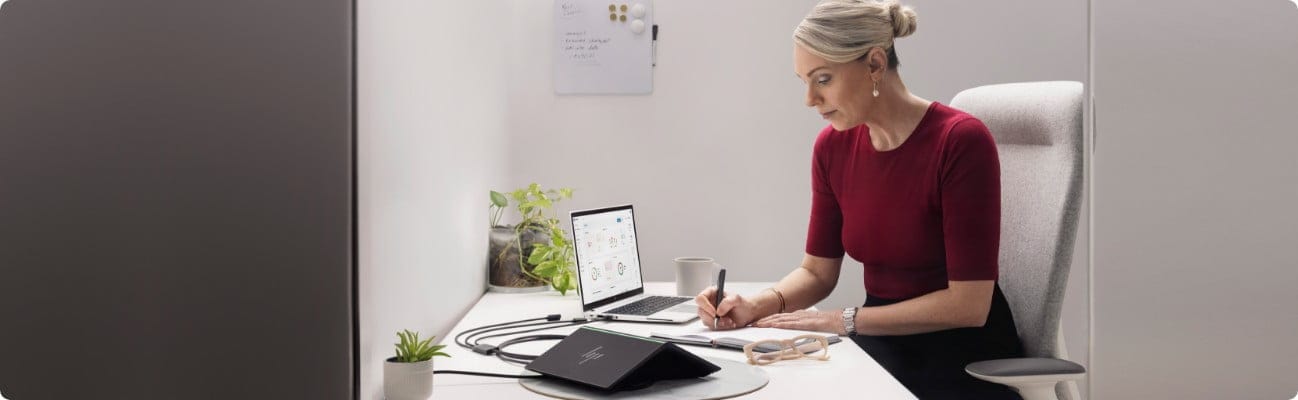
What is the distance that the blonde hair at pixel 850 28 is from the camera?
165 cm

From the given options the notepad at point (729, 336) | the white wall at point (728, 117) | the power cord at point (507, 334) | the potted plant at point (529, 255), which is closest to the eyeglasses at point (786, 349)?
the notepad at point (729, 336)

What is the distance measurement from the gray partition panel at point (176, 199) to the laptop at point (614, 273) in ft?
3.11

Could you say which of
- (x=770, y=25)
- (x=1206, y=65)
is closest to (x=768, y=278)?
(x=770, y=25)

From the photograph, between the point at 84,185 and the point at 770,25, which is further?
the point at 770,25

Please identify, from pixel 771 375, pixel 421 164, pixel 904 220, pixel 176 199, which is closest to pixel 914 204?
pixel 904 220

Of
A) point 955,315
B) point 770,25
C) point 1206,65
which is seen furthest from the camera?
point 770,25

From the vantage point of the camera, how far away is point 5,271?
740mm

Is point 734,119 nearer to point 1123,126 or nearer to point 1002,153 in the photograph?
point 1002,153

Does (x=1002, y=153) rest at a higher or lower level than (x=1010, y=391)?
higher

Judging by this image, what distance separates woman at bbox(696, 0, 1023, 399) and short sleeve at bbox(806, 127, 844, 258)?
0.09 metres

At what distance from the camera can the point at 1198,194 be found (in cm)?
150

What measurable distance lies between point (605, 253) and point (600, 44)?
2.67 ft

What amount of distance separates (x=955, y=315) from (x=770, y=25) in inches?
48.4

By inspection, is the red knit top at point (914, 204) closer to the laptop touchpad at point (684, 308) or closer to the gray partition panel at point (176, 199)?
the laptop touchpad at point (684, 308)
